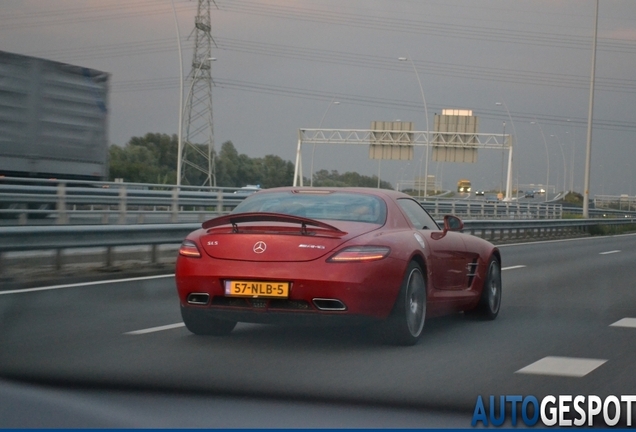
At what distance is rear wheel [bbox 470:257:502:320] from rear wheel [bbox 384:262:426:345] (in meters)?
1.67

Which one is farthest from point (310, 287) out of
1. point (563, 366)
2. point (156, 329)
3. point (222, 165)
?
point (222, 165)

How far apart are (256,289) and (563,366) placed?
7.43ft

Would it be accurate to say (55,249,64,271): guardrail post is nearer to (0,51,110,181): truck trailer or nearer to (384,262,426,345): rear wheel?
(384,262,426,345): rear wheel

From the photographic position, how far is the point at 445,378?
640 cm

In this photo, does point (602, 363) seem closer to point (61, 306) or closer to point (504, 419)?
point (504, 419)

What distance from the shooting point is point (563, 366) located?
6898 mm

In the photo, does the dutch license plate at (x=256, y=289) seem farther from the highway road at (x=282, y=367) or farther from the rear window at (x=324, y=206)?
the rear window at (x=324, y=206)

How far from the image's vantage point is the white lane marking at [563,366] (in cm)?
662

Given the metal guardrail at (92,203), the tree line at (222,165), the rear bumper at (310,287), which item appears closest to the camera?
the rear bumper at (310,287)

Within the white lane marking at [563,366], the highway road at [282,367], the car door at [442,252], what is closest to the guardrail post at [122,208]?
the highway road at [282,367]

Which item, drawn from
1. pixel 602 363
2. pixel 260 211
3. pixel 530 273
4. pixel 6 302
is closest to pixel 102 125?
pixel 530 273

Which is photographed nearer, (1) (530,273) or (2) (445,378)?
(2) (445,378)

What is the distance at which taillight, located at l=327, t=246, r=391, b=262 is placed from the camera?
23.4 feet

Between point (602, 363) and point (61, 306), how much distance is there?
5641 mm
